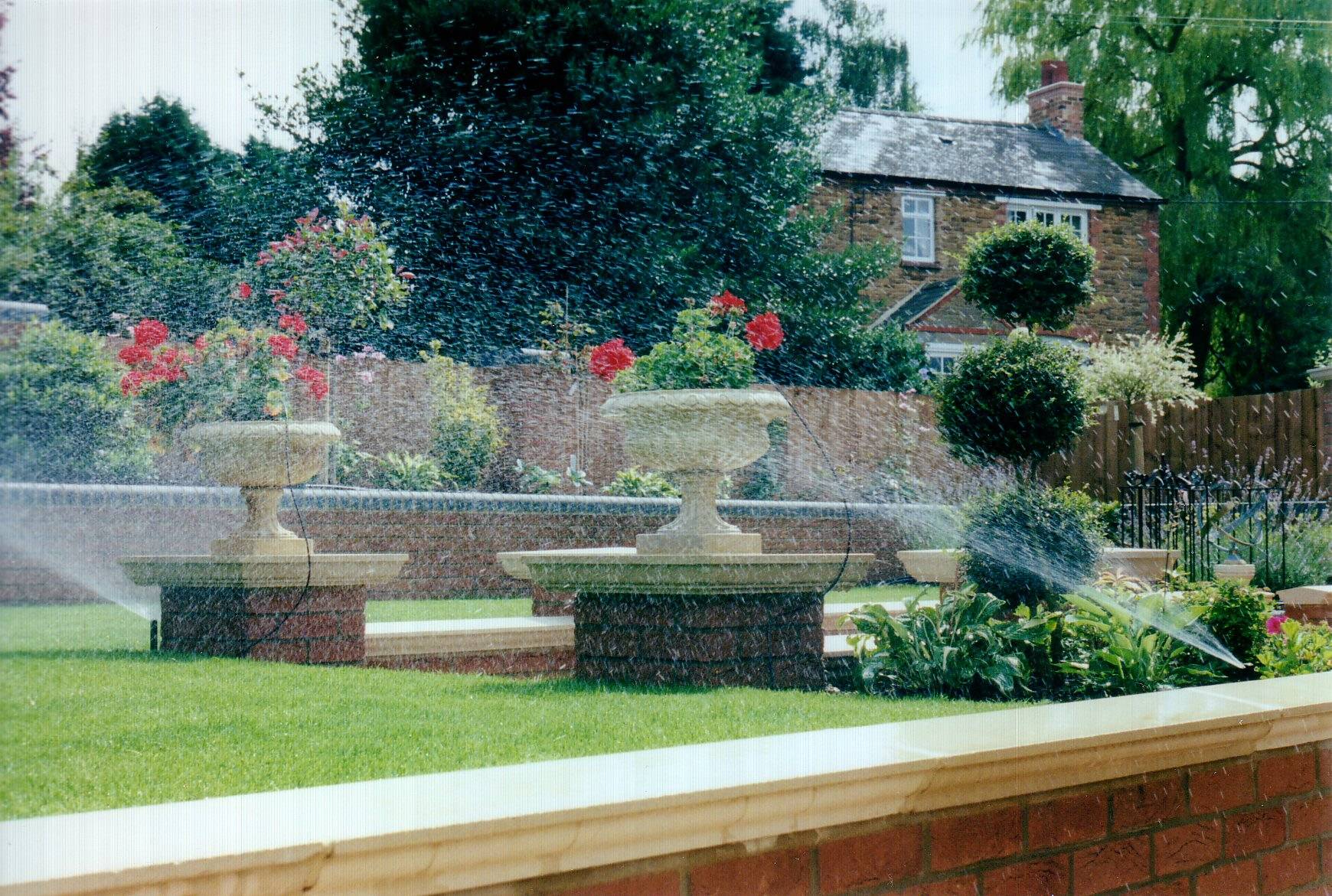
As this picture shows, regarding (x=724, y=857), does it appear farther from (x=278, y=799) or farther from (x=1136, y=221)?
(x=1136, y=221)

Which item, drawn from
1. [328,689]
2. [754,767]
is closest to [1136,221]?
[328,689]

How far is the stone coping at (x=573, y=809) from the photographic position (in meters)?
1.40

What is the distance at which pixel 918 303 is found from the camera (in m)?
15.3

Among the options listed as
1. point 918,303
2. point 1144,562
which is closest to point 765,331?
point 1144,562

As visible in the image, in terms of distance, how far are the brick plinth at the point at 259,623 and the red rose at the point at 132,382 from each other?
9.25 ft

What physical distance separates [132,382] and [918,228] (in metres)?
10.7

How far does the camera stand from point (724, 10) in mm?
12250

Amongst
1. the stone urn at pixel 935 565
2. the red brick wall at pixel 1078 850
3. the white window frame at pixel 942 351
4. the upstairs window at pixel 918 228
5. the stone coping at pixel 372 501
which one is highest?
the upstairs window at pixel 918 228

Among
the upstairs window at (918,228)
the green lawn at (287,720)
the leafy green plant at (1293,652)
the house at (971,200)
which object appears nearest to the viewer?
the green lawn at (287,720)

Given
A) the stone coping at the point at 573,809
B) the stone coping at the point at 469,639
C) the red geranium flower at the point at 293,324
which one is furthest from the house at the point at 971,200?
the stone coping at the point at 573,809

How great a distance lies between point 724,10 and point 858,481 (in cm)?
453

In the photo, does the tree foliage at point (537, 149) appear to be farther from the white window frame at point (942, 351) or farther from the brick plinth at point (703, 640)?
the brick plinth at point (703, 640)

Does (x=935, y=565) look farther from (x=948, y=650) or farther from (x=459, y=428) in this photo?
(x=459, y=428)

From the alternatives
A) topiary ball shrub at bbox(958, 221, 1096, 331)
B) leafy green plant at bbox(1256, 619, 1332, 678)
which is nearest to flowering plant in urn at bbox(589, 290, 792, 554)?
leafy green plant at bbox(1256, 619, 1332, 678)
